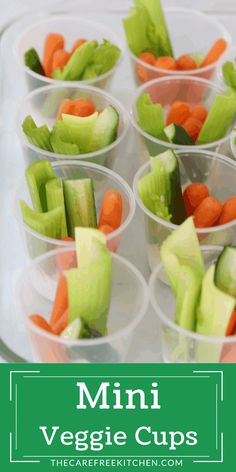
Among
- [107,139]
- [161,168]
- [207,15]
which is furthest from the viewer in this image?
[207,15]

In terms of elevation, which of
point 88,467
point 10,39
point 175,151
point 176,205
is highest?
point 10,39

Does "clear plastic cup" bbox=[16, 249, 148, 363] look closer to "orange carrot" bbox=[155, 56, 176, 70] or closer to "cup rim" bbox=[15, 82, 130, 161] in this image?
"cup rim" bbox=[15, 82, 130, 161]

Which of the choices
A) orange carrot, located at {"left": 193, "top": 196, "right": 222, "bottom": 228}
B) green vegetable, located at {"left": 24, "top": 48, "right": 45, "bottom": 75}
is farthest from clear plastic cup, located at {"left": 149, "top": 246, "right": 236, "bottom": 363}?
green vegetable, located at {"left": 24, "top": 48, "right": 45, "bottom": 75}

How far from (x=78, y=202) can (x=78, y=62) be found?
0.39 m

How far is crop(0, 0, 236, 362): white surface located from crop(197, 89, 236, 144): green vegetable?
163 mm

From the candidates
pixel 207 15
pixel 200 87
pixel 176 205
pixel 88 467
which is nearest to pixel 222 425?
pixel 88 467

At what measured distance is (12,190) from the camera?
189 cm

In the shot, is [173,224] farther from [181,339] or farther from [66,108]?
[66,108]

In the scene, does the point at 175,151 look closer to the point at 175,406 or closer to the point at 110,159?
the point at 110,159

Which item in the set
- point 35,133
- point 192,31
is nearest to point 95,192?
point 35,133

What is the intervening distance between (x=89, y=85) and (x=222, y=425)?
2.55 feet

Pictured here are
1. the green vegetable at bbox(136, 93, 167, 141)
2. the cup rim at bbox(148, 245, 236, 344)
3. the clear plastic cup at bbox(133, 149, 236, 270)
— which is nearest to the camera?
the cup rim at bbox(148, 245, 236, 344)

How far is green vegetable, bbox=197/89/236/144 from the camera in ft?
5.88

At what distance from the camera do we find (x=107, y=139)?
69.7 inches
